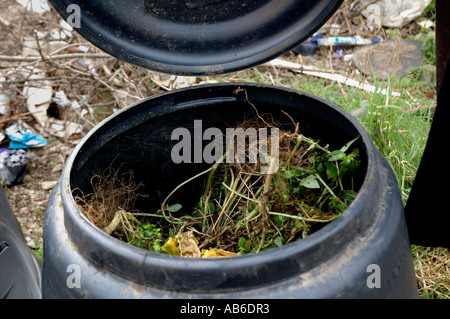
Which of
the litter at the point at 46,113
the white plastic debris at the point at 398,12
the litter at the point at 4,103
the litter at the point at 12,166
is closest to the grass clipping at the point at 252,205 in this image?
the litter at the point at 12,166

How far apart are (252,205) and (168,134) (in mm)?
466

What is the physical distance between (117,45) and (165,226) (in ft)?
2.47

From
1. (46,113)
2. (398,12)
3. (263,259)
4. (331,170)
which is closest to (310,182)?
(331,170)

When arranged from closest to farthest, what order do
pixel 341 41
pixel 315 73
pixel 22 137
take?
pixel 22 137 < pixel 315 73 < pixel 341 41

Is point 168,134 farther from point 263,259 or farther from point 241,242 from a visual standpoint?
point 263,259

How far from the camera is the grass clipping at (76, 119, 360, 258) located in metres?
1.49

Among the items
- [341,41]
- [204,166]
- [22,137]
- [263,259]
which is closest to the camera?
[263,259]

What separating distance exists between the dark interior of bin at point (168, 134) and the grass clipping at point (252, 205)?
6 cm

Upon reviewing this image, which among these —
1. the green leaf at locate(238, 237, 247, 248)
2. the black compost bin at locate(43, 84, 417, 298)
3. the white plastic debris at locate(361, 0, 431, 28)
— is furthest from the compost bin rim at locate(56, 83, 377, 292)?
the white plastic debris at locate(361, 0, 431, 28)

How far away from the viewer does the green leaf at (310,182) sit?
4.88ft

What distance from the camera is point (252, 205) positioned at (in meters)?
1.64

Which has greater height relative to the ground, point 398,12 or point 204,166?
point 398,12
